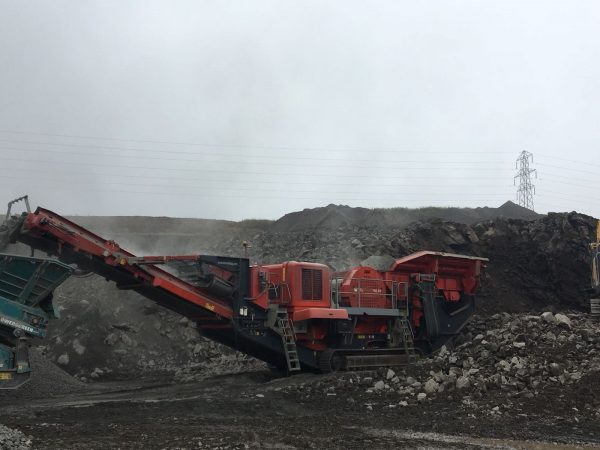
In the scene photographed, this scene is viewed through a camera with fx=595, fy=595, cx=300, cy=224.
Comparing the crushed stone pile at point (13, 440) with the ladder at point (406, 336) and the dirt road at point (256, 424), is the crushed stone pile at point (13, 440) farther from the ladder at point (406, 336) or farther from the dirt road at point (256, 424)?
the ladder at point (406, 336)

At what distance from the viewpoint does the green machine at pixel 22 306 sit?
8570 millimetres

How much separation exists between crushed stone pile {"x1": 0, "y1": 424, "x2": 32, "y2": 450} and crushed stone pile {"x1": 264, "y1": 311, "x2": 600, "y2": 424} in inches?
196

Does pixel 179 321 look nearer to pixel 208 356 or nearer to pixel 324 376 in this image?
pixel 208 356

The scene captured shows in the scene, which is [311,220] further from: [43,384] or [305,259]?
[43,384]

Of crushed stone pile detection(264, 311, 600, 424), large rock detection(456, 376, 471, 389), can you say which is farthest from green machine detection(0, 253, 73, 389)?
large rock detection(456, 376, 471, 389)

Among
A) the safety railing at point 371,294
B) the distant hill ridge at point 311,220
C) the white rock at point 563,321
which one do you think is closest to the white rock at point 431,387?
the safety railing at point 371,294

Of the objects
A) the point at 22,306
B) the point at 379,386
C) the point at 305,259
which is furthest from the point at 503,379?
the point at 305,259

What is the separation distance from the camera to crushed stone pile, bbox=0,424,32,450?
20.0 ft

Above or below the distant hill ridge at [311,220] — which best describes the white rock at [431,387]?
below

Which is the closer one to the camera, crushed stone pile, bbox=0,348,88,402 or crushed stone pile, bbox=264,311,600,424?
crushed stone pile, bbox=264,311,600,424

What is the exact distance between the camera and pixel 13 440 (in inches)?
250

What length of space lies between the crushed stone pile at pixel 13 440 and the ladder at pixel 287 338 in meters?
Result: 5.72

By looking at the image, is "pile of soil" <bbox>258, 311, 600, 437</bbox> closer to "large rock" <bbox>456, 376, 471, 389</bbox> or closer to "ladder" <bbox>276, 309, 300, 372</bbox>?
"large rock" <bbox>456, 376, 471, 389</bbox>

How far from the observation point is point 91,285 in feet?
60.6
